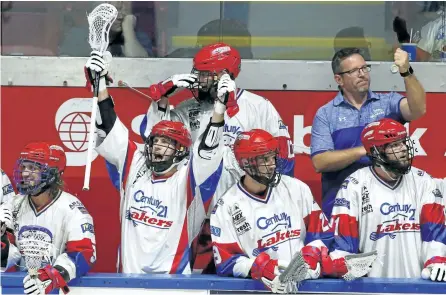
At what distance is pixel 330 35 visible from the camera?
6.38 metres

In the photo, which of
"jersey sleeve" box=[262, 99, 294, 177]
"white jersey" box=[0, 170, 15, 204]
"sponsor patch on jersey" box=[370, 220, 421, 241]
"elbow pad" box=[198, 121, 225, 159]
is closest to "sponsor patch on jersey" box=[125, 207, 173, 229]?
"elbow pad" box=[198, 121, 225, 159]

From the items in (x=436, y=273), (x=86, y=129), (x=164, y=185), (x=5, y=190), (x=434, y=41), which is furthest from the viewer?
(x=86, y=129)

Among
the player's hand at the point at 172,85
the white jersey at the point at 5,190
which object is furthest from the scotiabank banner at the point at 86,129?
the player's hand at the point at 172,85

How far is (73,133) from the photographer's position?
648 cm

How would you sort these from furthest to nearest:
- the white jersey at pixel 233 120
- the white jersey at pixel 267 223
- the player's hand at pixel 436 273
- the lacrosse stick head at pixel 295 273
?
the white jersey at pixel 233 120 < the white jersey at pixel 267 223 < the player's hand at pixel 436 273 < the lacrosse stick head at pixel 295 273

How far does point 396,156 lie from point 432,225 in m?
0.38

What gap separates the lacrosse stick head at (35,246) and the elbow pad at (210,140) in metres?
0.86

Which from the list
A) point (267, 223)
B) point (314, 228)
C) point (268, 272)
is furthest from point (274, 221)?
point (268, 272)

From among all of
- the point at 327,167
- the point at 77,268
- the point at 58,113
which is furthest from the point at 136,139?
the point at 77,268

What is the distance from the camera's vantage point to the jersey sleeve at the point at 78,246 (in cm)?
474

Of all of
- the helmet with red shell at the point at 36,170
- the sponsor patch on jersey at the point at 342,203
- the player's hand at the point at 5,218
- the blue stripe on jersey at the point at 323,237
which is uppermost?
the helmet with red shell at the point at 36,170

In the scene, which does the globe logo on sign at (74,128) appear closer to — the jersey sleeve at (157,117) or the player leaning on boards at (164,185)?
the jersey sleeve at (157,117)

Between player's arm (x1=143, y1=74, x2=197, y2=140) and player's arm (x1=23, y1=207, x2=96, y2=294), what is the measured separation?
2.24 feet

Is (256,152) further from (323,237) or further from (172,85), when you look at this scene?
(172,85)
